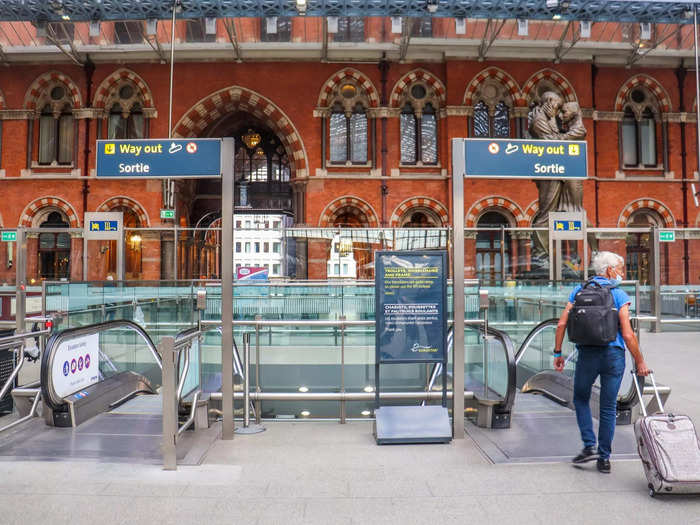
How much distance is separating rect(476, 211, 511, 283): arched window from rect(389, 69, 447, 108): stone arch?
428 cm

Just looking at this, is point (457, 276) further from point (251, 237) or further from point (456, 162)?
point (251, 237)

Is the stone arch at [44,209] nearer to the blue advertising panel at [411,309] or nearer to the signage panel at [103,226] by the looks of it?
the signage panel at [103,226]

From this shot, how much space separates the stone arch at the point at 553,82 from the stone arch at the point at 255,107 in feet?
25.9

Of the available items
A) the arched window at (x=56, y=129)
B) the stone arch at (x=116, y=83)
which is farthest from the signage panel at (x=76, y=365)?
the arched window at (x=56, y=129)

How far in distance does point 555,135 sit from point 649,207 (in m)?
9.41

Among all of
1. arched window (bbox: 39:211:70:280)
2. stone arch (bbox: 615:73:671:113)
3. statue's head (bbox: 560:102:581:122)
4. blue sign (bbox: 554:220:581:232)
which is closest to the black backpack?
blue sign (bbox: 554:220:581:232)

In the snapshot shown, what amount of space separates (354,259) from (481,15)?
26.8ft

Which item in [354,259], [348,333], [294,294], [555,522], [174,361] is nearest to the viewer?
[555,522]

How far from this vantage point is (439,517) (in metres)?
3.40

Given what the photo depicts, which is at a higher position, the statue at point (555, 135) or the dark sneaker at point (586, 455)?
the statue at point (555, 135)

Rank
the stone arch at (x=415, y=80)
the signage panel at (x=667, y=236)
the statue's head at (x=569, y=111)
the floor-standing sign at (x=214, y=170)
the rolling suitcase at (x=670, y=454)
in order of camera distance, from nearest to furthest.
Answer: the rolling suitcase at (x=670, y=454), the floor-standing sign at (x=214, y=170), the statue's head at (x=569, y=111), the signage panel at (x=667, y=236), the stone arch at (x=415, y=80)

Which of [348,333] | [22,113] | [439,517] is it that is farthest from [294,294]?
[22,113]

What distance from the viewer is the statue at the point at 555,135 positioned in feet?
43.3

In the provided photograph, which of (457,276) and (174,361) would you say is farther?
(457,276)
